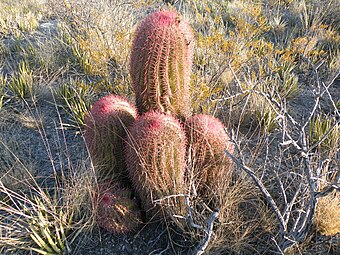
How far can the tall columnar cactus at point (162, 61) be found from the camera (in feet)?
7.81

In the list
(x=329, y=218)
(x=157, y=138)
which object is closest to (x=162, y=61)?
(x=157, y=138)

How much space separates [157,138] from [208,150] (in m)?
0.46

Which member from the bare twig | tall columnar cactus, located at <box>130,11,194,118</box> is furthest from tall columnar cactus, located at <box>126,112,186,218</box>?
the bare twig

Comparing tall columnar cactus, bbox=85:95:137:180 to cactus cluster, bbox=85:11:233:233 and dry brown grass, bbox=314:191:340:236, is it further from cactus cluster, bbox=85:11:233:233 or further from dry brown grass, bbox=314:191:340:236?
dry brown grass, bbox=314:191:340:236

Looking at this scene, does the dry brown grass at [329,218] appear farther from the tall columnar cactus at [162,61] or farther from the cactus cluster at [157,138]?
the tall columnar cactus at [162,61]

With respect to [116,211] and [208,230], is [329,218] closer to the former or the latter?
[208,230]

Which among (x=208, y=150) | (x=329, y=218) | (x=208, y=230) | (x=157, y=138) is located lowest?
(x=329, y=218)

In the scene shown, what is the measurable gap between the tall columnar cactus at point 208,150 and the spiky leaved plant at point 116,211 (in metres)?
0.52

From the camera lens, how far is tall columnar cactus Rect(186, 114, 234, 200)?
243cm

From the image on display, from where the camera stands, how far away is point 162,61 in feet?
7.94

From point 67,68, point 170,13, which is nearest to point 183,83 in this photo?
point 170,13

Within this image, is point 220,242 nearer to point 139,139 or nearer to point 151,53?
point 139,139

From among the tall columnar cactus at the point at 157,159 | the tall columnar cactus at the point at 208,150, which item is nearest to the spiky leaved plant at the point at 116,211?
the tall columnar cactus at the point at 157,159

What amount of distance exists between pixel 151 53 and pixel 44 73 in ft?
9.57
